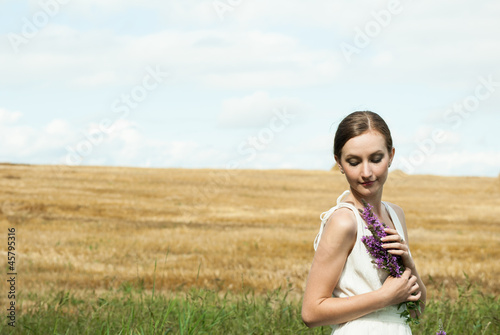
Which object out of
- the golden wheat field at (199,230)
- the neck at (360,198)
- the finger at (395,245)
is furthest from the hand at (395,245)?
the golden wheat field at (199,230)

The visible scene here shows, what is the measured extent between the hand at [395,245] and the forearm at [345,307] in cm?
19

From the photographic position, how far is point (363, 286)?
2.73m

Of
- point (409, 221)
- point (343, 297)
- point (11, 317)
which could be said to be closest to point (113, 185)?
point (409, 221)

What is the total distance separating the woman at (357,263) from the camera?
105 inches

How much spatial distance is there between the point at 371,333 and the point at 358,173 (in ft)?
2.44

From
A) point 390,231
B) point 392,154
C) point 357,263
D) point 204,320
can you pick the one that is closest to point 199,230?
point 204,320

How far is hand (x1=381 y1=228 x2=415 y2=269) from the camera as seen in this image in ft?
8.52

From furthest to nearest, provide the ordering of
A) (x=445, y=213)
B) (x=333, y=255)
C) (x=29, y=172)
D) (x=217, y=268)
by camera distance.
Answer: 1. (x=29, y=172)
2. (x=445, y=213)
3. (x=217, y=268)
4. (x=333, y=255)

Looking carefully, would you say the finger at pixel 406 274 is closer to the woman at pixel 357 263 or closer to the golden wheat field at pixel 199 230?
the woman at pixel 357 263

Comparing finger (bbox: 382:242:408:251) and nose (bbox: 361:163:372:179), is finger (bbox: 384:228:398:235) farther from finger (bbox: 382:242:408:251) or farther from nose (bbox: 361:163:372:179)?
nose (bbox: 361:163:372:179)

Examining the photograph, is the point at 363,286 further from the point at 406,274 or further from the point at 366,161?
the point at 366,161

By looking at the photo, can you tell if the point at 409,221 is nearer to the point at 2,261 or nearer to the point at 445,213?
the point at 445,213

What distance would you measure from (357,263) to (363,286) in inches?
4.5

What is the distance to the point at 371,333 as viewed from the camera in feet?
9.00
